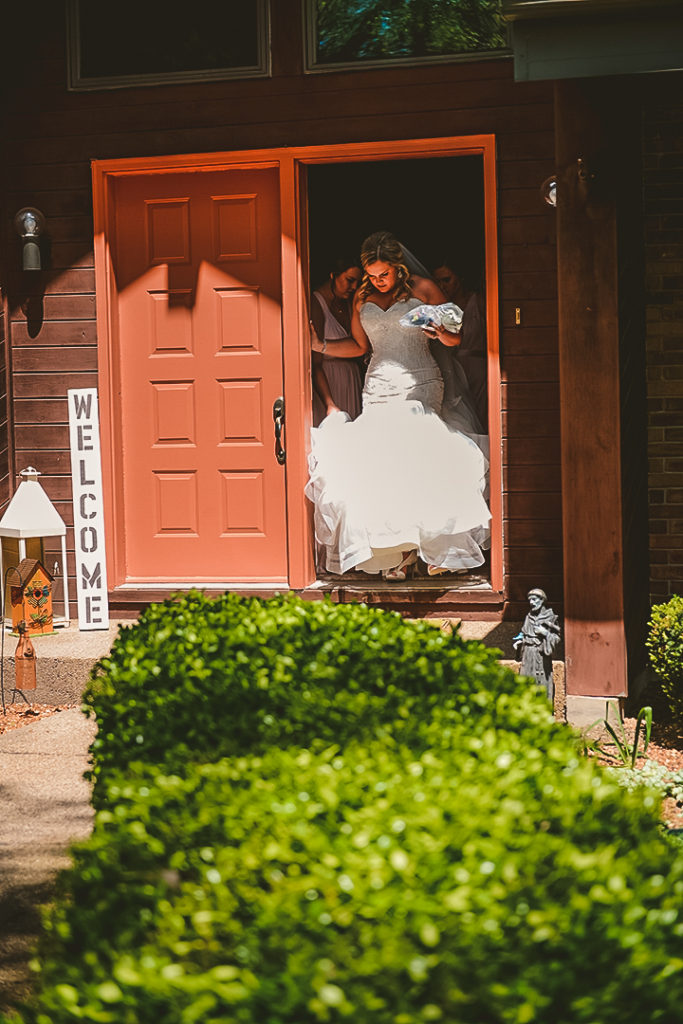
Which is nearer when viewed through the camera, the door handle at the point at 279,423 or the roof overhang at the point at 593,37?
the roof overhang at the point at 593,37

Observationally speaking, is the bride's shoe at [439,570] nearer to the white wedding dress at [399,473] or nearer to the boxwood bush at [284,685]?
the white wedding dress at [399,473]

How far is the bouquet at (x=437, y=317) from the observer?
7090 millimetres

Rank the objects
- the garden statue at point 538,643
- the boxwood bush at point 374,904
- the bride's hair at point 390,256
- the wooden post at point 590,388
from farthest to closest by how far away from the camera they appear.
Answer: the bride's hair at point 390,256 → the garden statue at point 538,643 → the wooden post at point 590,388 → the boxwood bush at point 374,904

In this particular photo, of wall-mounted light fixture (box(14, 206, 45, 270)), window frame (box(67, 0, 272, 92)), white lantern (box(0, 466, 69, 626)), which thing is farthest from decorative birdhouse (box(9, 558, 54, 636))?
window frame (box(67, 0, 272, 92))

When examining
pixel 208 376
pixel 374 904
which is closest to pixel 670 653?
pixel 208 376

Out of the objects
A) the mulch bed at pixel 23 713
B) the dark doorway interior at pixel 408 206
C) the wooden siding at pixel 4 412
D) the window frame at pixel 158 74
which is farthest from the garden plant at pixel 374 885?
the dark doorway interior at pixel 408 206

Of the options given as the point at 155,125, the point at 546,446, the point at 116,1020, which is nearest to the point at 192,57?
the point at 155,125

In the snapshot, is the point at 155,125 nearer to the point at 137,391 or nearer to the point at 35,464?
the point at 137,391

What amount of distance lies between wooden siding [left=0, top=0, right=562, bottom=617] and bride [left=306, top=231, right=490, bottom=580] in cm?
34

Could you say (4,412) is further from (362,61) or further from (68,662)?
(362,61)

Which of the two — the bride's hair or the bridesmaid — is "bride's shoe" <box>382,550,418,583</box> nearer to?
the bridesmaid

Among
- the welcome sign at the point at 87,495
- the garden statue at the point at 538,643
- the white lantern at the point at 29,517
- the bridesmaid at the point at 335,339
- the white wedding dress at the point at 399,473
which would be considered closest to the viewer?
the garden statue at the point at 538,643

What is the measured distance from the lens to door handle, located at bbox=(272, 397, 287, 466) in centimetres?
705

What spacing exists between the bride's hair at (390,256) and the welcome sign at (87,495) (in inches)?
70.4
